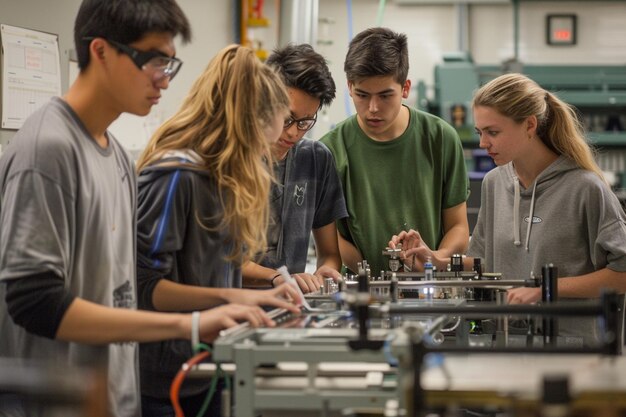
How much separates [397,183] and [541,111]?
0.51m

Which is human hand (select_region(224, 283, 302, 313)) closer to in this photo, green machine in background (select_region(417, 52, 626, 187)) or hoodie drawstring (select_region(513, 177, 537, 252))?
hoodie drawstring (select_region(513, 177, 537, 252))

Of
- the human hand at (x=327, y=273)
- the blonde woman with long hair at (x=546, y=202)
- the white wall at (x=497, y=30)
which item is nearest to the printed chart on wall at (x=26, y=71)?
the human hand at (x=327, y=273)

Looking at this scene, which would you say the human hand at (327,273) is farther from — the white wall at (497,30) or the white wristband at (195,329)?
the white wall at (497,30)

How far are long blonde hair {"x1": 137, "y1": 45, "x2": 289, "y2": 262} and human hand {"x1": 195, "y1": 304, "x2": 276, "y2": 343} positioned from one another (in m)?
0.27

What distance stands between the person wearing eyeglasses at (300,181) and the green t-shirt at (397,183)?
0.14 metres

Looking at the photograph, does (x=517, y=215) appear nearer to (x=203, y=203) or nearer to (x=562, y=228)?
(x=562, y=228)

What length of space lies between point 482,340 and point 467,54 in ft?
17.4

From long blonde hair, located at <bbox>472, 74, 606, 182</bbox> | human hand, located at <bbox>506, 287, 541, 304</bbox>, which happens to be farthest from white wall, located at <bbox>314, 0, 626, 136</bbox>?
human hand, located at <bbox>506, 287, 541, 304</bbox>

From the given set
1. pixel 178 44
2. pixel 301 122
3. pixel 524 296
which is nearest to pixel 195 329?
pixel 178 44

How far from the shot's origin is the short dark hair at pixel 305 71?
2.50m

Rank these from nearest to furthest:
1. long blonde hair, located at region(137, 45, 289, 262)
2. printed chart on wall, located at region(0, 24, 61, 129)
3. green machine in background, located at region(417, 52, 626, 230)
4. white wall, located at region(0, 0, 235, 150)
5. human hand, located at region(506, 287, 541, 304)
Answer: long blonde hair, located at region(137, 45, 289, 262) → human hand, located at region(506, 287, 541, 304) → printed chart on wall, located at region(0, 24, 61, 129) → white wall, located at region(0, 0, 235, 150) → green machine in background, located at region(417, 52, 626, 230)

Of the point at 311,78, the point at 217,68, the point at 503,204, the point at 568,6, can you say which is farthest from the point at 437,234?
the point at 568,6

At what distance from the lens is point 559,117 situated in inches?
105

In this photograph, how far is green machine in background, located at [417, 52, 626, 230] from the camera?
6.70m
